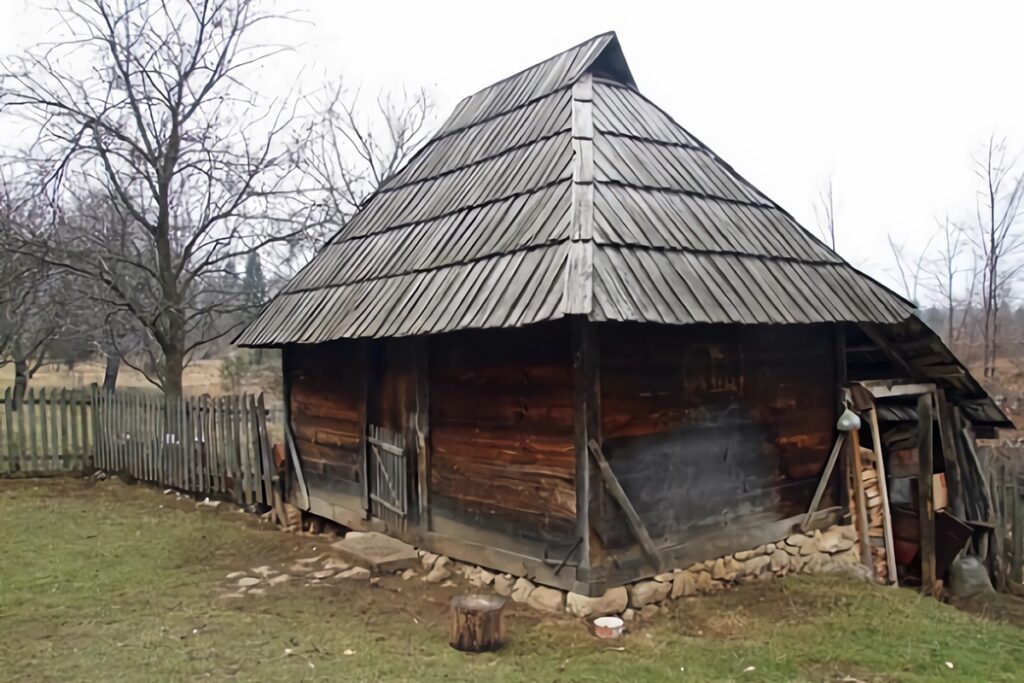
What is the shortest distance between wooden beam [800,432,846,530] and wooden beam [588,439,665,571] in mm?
2029

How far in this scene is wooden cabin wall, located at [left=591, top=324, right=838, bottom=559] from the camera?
236 inches

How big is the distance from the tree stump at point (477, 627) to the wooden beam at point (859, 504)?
13.9ft

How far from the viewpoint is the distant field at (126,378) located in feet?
94.4

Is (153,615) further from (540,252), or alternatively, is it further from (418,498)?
(540,252)

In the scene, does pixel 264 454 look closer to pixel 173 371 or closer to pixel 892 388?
pixel 173 371

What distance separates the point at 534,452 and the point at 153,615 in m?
3.27

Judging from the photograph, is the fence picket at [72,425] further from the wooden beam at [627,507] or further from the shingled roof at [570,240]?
the wooden beam at [627,507]

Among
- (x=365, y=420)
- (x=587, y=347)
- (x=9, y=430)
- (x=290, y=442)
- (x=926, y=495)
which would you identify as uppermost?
(x=587, y=347)

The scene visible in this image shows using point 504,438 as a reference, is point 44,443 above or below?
below

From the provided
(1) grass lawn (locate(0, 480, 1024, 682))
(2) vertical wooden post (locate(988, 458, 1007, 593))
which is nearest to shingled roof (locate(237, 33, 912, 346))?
(1) grass lawn (locate(0, 480, 1024, 682))

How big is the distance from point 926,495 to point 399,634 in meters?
5.73

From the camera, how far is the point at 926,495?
7.91 metres

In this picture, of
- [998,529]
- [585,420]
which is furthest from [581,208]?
[998,529]

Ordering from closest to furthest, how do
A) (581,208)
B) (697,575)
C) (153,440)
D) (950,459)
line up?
1. (581,208)
2. (697,575)
3. (950,459)
4. (153,440)
